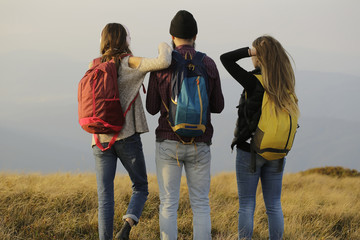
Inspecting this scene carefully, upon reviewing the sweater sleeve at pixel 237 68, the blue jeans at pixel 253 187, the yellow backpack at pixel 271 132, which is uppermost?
the sweater sleeve at pixel 237 68

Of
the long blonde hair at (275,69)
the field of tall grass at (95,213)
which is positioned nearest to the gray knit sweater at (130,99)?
the long blonde hair at (275,69)

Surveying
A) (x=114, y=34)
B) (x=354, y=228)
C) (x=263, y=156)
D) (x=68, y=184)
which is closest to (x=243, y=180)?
(x=263, y=156)

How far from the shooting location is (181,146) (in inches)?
149

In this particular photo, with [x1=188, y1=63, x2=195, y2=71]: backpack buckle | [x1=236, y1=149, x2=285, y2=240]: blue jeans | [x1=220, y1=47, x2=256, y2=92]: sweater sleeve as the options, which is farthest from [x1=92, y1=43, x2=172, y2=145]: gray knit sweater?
→ [x1=236, y1=149, x2=285, y2=240]: blue jeans

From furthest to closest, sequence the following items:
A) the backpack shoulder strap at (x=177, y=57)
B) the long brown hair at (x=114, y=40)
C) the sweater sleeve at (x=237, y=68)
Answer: the long brown hair at (x=114, y=40) → the sweater sleeve at (x=237, y=68) → the backpack shoulder strap at (x=177, y=57)

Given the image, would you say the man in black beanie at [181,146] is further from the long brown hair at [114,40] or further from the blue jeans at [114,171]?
the long brown hair at [114,40]

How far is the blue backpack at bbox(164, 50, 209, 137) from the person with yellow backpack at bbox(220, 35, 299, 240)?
34cm

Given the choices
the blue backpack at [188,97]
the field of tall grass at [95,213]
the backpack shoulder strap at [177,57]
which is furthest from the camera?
the field of tall grass at [95,213]

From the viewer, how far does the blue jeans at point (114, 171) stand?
408cm

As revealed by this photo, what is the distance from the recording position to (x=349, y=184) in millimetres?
13297

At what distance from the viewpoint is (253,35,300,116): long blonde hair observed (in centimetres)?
392

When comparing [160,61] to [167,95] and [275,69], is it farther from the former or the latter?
[275,69]

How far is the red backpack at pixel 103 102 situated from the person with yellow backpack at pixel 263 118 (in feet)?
3.84

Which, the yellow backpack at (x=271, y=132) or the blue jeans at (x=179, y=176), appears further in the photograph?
the yellow backpack at (x=271, y=132)
